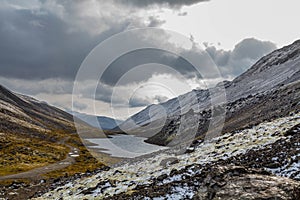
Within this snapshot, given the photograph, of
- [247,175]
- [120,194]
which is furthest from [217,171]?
[120,194]

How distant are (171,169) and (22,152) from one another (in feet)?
354

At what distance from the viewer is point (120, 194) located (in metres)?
32.8

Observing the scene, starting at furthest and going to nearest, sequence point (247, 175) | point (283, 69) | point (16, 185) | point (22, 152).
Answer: point (283, 69) < point (22, 152) < point (16, 185) < point (247, 175)

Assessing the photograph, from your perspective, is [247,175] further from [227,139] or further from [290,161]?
[227,139]

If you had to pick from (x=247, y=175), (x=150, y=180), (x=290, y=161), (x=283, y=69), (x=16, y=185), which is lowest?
(x=16, y=185)

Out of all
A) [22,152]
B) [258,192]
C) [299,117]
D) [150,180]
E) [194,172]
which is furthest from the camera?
[22,152]

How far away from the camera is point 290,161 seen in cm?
2606

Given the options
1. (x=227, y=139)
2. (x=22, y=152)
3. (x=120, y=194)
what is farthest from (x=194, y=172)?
(x=22, y=152)

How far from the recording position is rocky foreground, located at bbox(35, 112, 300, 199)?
12.8 metres

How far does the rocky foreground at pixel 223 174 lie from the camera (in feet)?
Result: 42.1

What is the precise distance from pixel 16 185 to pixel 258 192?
6339cm

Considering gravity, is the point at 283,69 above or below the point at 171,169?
above

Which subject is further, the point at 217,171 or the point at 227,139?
the point at 227,139

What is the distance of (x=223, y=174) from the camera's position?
565 inches
